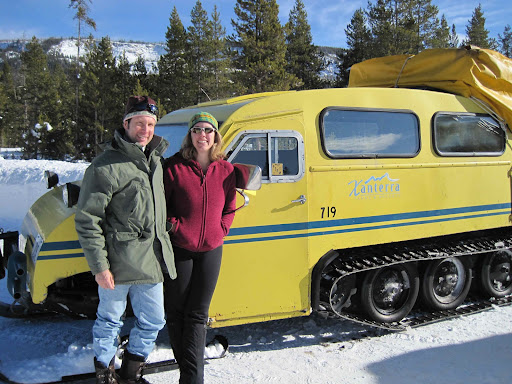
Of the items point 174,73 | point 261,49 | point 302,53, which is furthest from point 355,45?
point 174,73

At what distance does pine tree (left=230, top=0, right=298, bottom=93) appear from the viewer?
27.5 m

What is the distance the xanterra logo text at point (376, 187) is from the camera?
4.74m

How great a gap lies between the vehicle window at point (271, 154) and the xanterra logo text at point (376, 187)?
71cm

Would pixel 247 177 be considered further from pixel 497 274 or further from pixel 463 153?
pixel 497 274

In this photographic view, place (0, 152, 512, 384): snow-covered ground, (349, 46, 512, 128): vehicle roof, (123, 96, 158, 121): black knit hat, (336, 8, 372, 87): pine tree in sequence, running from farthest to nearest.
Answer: (336, 8, 372, 87): pine tree < (349, 46, 512, 128): vehicle roof < (0, 152, 512, 384): snow-covered ground < (123, 96, 158, 121): black knit hat

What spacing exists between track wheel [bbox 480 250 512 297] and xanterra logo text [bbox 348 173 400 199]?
212 cm

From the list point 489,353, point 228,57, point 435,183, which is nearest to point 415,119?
point 435,183

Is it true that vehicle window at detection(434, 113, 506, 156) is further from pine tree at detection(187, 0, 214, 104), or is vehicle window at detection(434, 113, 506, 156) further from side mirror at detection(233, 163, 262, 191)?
pine tree at detection(187, 0, 214, 104)

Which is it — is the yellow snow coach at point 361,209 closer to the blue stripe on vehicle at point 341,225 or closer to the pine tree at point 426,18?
the blue stripe on vehicle at point 341,225

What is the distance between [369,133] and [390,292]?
1.89 m

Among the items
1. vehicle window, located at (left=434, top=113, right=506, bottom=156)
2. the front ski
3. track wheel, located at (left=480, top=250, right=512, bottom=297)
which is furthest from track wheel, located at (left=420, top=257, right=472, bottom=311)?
the front ski

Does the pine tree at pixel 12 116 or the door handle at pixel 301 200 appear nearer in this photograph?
the door handle at pixel 301 200

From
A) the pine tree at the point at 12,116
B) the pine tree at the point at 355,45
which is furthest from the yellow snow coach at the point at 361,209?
the pine tree at the point at 12,116

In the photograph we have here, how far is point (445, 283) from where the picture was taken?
18.9 feet
